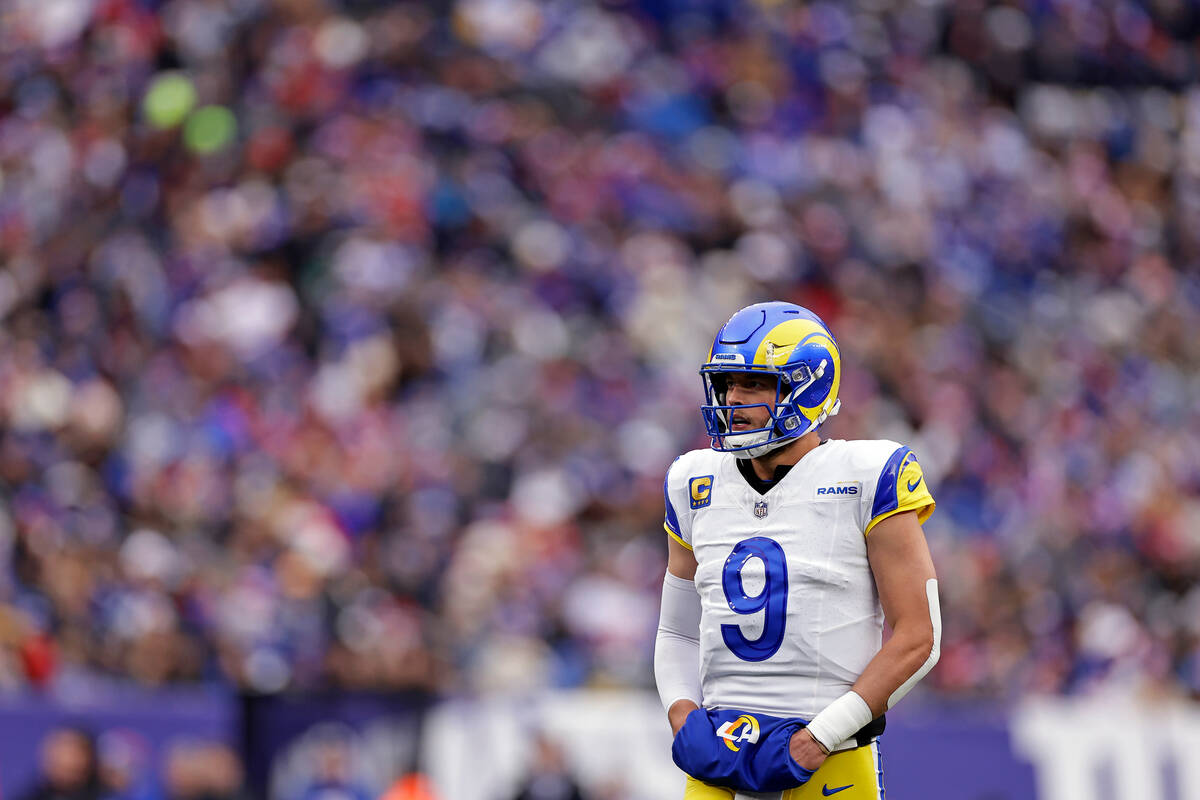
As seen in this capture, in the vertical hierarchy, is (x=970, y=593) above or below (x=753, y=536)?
below

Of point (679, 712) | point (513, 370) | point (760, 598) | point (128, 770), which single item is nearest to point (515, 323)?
point (513, 370)

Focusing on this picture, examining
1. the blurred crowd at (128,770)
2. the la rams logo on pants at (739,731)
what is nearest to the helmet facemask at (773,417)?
the la rams logo on pants at (739,731)

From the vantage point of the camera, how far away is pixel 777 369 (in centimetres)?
473

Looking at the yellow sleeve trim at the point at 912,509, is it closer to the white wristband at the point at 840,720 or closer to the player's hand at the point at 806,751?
the white wristband at the point at 840,720

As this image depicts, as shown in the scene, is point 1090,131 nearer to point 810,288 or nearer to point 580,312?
point 810,288

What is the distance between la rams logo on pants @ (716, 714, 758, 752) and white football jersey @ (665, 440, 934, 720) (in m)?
0.05

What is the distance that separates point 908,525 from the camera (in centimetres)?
459

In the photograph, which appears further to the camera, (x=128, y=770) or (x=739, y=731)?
(x=128, y=770)

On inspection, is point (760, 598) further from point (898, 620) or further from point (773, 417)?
point (773, 417)

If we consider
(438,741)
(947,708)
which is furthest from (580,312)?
(438,741)

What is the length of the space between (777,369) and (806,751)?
1.01 m

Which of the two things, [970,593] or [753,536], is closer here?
[753,536]

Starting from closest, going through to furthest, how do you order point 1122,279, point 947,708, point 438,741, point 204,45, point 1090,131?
1. point 438,741
2. point 947,708
3. point 204,45
4. point 1122,279
5. point 1090,131

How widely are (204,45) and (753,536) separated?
12.5 metres
